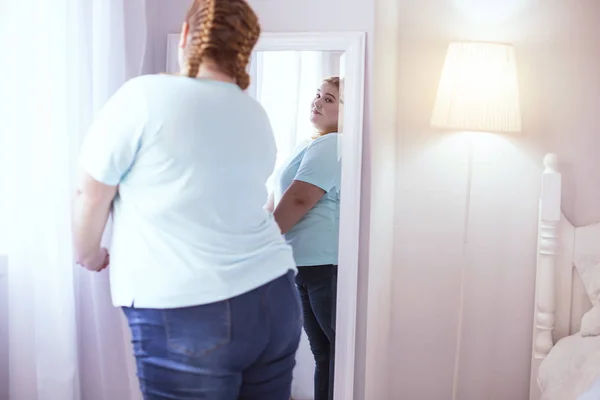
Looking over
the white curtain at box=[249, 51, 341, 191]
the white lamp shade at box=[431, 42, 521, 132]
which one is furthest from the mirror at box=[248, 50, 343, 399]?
the white lamp shade at box=[431, 42, 521, 132]

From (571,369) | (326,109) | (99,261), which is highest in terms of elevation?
(326,109)

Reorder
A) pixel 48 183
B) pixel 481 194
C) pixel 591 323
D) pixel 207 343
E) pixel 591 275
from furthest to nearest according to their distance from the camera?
pixel 481 194, pixel 591 275, pixel 591 323, pixel 48 183, pixel 207 343

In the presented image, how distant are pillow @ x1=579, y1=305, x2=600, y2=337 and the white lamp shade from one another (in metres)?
0.63

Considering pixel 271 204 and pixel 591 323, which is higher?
pixel 271 204

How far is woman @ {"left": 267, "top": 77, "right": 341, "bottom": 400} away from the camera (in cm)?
211

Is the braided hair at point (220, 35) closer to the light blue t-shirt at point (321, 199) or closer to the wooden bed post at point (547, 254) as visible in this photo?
the light blue t-shirt at point (321, 199)

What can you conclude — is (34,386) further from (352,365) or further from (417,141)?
(417,141)

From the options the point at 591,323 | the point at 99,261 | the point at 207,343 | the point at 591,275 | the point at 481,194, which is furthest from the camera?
the point at 481,194

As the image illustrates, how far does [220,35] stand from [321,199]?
2.97 ft

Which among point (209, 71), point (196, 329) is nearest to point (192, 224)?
point (196, 329)

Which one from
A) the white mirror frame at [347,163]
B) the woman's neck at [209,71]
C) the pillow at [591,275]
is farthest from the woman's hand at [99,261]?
the pillow at [591,275]

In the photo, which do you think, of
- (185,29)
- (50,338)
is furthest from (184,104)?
(50,338)

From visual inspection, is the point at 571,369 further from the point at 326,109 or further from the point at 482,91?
the point at 326,109

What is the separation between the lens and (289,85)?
214 centimetres
